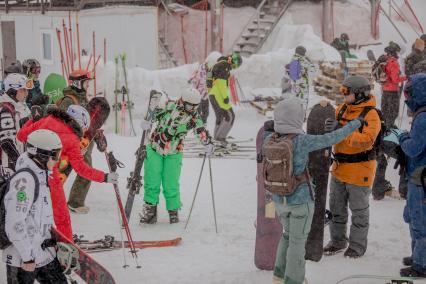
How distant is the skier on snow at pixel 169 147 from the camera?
289 inches

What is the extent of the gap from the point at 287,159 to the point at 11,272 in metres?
2.28

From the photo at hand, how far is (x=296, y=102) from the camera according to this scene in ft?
16.0

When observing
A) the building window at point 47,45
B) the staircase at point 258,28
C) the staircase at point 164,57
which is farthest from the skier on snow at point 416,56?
the building window at point 47,45

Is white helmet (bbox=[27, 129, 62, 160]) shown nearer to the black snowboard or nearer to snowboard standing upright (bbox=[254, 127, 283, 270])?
snowboard standing upright (bbox=[254, 127, 283, 270])

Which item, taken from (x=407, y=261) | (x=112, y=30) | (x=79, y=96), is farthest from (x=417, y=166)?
(x=112, y=30)

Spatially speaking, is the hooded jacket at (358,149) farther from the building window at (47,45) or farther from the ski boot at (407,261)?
the building window at (47,45)

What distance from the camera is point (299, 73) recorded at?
12.9 meters

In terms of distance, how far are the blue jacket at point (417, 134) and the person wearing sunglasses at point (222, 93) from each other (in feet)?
20.6

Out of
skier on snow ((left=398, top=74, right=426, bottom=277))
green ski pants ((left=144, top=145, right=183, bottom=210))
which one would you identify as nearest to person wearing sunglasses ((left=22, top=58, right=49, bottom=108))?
green ski pants ((left=144, top=145, right=183, bottom=210))

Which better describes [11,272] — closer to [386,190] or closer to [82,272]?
[82,272]

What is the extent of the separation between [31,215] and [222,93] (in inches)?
298

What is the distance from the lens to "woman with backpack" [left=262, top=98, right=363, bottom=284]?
4812mm

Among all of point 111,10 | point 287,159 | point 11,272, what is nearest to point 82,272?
point 11,272

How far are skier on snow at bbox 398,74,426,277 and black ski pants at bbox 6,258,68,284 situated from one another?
309 cm
